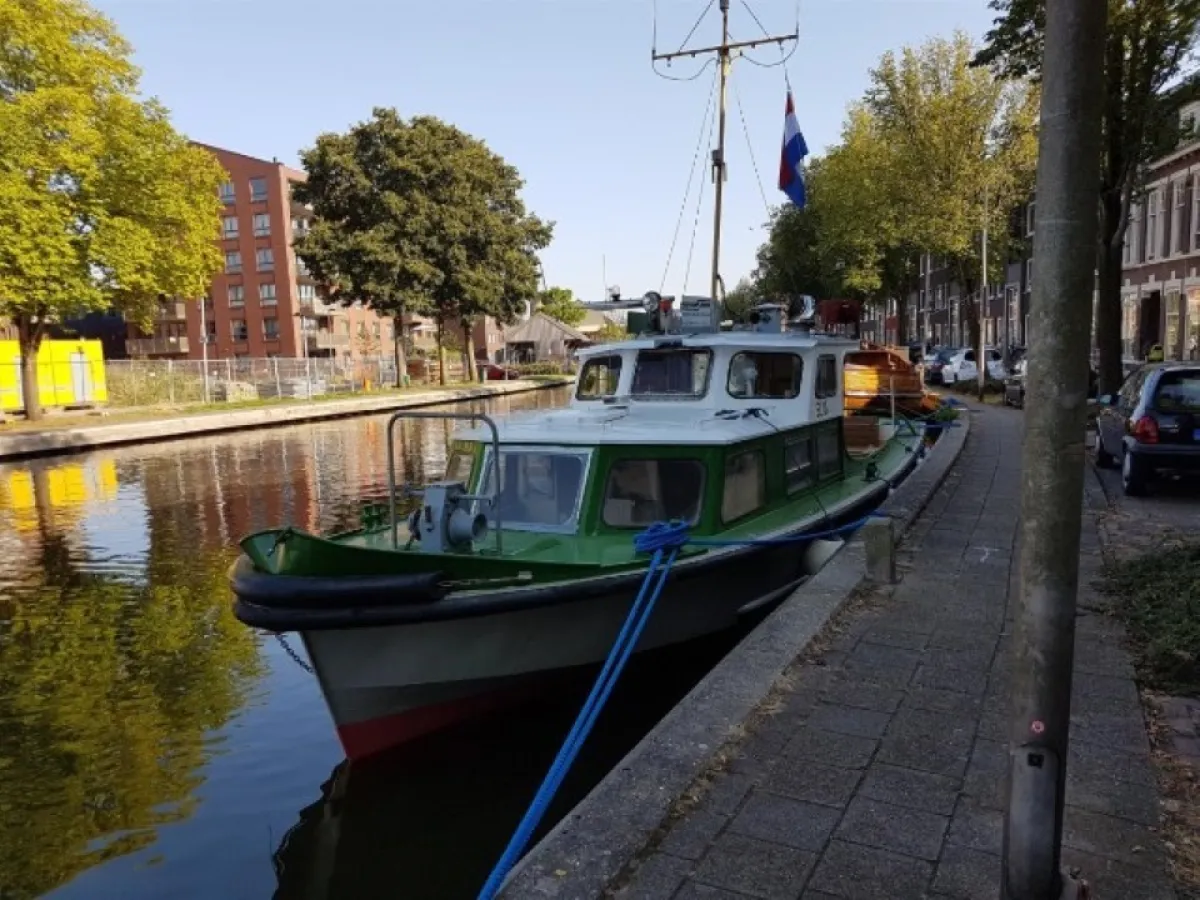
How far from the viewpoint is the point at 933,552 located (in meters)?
8.65

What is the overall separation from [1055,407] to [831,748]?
2.52 m

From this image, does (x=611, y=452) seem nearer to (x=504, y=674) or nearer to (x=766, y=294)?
(x=504, y=674)

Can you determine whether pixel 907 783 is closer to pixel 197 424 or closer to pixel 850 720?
pixel 850 720

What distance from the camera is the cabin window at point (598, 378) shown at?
403 inches

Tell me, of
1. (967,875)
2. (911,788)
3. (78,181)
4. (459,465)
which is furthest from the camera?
(78,181)

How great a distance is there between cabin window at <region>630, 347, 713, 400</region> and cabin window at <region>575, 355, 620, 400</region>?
1.28ft

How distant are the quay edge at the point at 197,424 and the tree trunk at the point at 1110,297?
25.2m

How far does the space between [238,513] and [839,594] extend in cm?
1170

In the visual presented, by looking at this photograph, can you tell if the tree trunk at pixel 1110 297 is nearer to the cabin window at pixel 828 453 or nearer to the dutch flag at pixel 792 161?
the dutch flag at pixel 792 161

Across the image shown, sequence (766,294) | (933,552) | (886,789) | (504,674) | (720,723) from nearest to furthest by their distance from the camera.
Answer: (886,789)
(720,723)
(504,674)
(933,552)
(766,294)

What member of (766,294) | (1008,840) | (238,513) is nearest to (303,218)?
(766,294)

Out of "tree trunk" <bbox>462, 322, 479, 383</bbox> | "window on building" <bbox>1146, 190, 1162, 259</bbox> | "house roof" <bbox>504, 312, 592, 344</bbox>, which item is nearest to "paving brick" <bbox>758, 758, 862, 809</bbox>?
"window on building" <bbox>1146, 190, 1162, 259</bbox>

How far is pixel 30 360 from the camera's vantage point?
29.2 meters

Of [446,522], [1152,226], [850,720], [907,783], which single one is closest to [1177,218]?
[1152,226]
